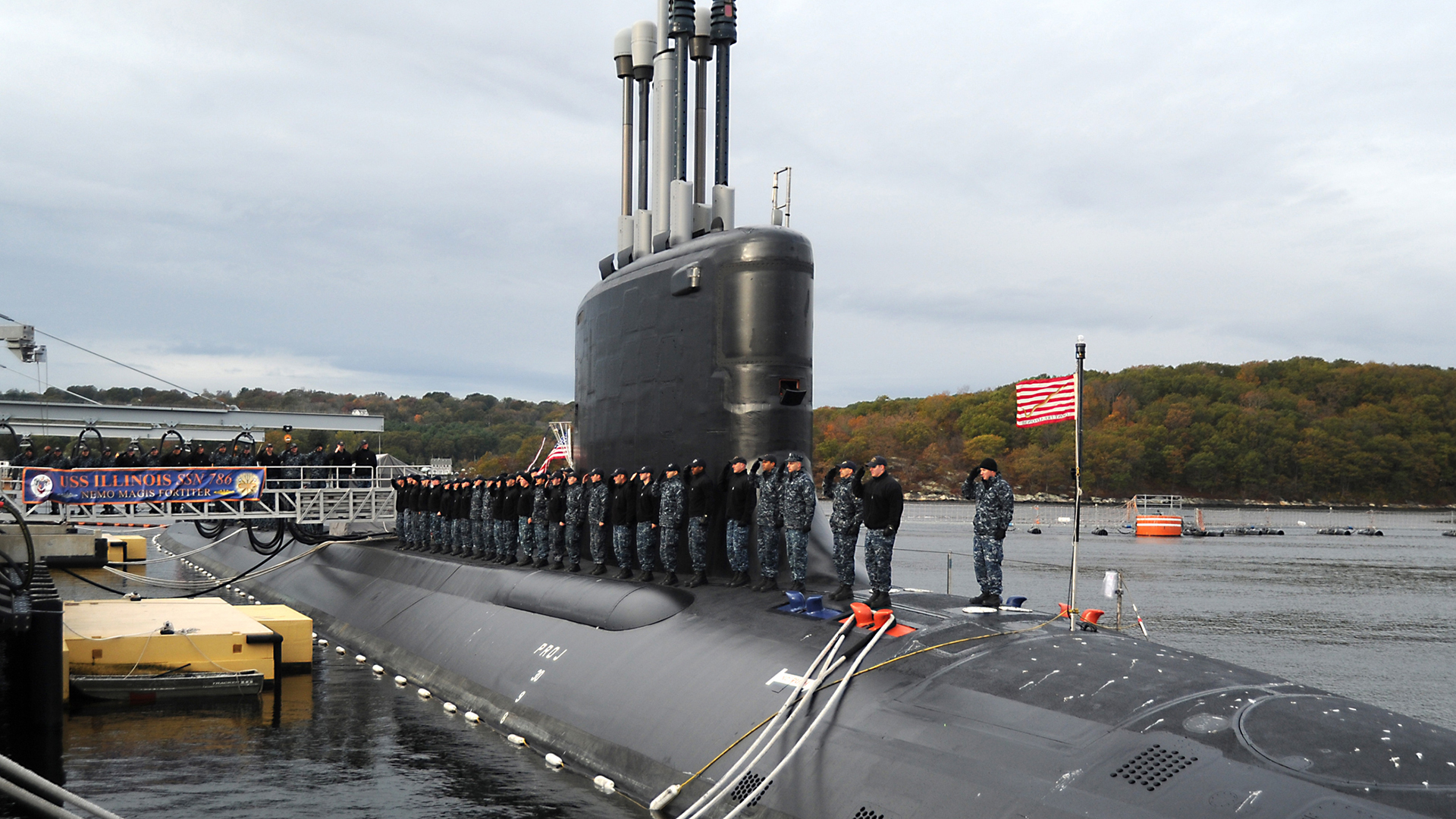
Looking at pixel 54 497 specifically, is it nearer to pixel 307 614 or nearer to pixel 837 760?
pixel 307 614

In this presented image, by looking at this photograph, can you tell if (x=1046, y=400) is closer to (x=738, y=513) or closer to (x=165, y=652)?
(x=738, y=513)

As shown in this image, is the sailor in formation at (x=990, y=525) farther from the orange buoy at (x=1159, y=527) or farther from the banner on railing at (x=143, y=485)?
the orange buoy at (x=1159, y=527)

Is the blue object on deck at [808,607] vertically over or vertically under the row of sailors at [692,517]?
under

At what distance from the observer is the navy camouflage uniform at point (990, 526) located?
10062 millimetres

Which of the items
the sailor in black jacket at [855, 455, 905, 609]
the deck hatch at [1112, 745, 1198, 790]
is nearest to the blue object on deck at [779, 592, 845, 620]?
the sailor in black jacket at [855, 455, 905, 609]

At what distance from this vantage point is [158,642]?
13.3m

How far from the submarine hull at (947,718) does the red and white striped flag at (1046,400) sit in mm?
4254

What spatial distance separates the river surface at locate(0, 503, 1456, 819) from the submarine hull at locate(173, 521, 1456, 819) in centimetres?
66

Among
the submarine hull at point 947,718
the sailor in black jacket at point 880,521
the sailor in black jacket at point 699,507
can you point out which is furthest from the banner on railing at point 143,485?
the sailor in black jacket at point 880,521

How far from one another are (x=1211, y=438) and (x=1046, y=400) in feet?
275

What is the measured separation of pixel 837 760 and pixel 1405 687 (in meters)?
18.6

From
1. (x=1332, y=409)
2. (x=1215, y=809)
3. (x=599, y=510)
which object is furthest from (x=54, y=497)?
(x=1332, y=409)

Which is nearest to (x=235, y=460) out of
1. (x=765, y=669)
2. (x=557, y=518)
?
(x=557, y=518)

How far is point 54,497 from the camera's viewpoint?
19000mm
